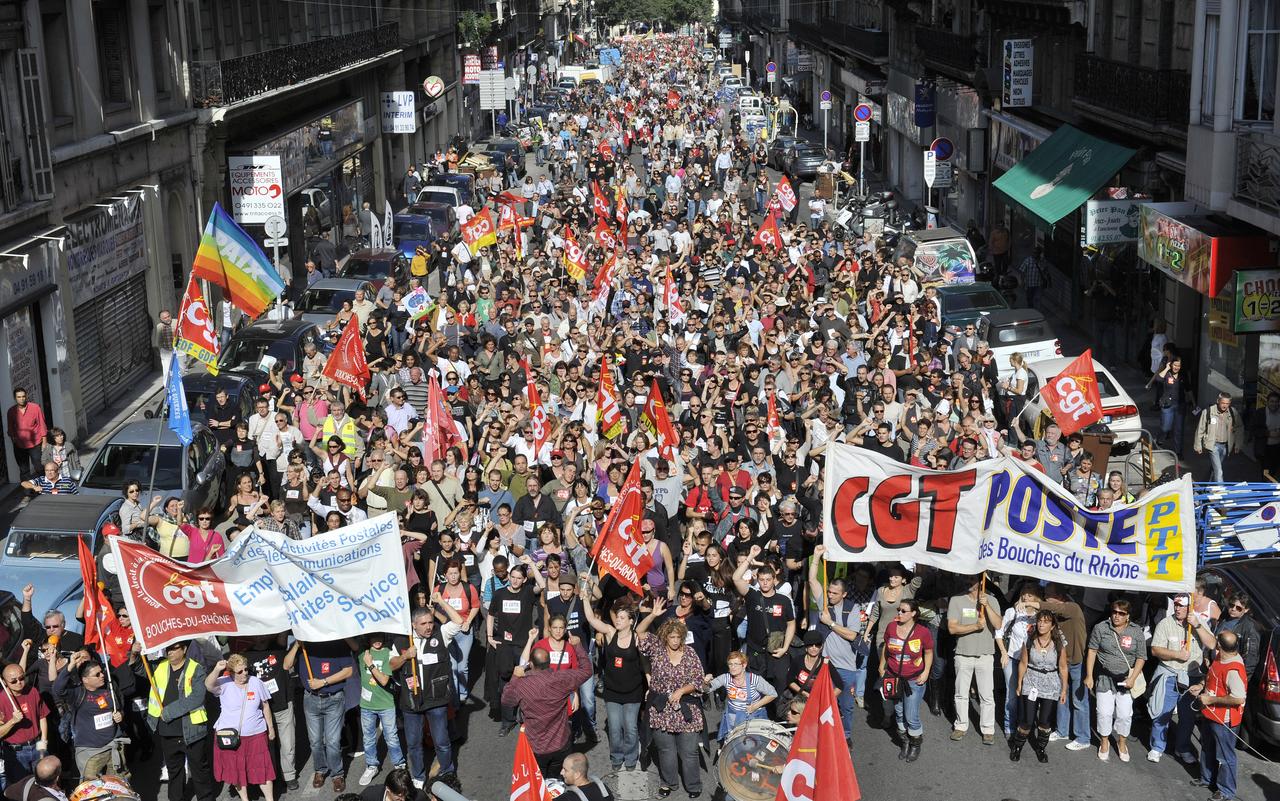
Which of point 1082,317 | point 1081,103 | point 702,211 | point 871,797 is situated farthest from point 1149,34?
point 871,797

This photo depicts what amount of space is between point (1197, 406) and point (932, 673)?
13128 millimetres

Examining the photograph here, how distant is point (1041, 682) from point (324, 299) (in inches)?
784

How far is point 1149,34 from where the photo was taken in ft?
90.2

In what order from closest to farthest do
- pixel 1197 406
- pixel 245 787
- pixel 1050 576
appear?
pixel 245 787 → pixel 1050 576 → pixel 1197 406

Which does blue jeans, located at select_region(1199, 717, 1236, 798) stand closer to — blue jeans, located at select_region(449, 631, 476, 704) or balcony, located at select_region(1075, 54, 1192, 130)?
blue jeans, located at select_region(449, 631, 476, 704)

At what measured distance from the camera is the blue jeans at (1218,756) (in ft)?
38.5

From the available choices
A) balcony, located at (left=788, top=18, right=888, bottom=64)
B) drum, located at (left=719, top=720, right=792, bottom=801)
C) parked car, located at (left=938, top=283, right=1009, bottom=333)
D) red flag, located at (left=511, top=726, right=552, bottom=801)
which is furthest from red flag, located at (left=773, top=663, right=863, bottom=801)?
balcony, located at (left=788, top=18, right=888, bottom=64)

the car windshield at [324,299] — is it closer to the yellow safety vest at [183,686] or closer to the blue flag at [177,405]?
the blue flag at [177,405]

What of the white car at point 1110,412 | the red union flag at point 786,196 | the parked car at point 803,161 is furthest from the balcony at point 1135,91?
the parked car at point 803,161

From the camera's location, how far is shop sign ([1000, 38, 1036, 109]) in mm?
35031

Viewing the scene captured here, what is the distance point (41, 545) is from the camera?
50.9ft

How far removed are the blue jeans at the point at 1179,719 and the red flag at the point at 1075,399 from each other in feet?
21.3

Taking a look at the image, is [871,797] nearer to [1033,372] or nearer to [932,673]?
[932,673]

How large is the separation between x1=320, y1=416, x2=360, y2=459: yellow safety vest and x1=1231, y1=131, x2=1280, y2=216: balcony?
39.2 feet
